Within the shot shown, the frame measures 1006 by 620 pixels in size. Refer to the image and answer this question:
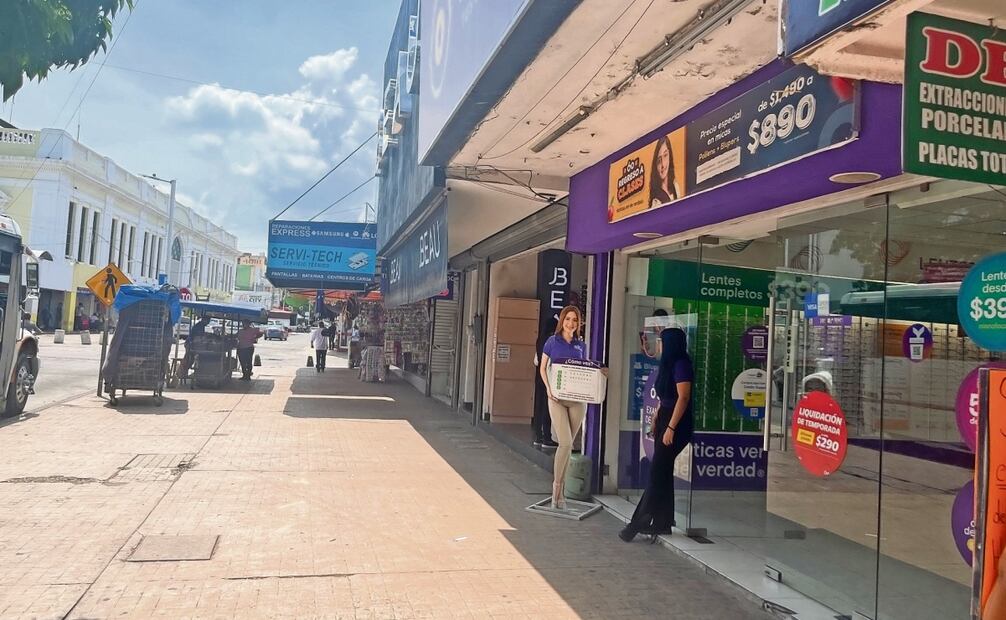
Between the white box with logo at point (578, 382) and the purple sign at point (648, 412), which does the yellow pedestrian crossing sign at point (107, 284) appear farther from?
the purple sign at point (648, 412)

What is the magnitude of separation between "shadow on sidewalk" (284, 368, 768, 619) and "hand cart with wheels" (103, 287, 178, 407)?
5460 millimetres

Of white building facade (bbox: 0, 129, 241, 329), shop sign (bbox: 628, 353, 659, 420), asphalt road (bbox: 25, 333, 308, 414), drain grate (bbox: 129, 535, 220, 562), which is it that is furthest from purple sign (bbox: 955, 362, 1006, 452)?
white building facade (bbox: 0, 129, 241, 329)

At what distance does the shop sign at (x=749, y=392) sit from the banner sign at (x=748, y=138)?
6.14 ft

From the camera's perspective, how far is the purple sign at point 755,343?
22.2ft

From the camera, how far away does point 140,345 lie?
13141 millimetres

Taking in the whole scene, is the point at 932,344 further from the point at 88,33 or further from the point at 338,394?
the point at 338,394

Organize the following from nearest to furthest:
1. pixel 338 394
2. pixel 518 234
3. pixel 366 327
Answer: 1. pixel 518 234
2. pixel 338 394
3. pixel 366 327

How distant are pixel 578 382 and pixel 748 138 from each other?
2795 millimetres

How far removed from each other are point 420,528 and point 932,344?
4.00m

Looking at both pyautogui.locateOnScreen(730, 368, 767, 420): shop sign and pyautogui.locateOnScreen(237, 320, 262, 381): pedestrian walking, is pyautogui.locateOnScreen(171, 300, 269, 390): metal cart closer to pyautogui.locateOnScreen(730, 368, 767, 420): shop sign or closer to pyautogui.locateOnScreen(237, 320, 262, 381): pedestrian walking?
pyautogui.locateOnScreen(237, 320, 262, 381): pedestrian walking

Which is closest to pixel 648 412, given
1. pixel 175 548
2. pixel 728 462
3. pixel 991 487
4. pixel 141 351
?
pixel 728 462

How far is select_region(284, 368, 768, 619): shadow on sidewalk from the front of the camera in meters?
4.64

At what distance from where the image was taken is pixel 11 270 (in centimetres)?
1088

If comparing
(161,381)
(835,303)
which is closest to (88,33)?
(835,303)
